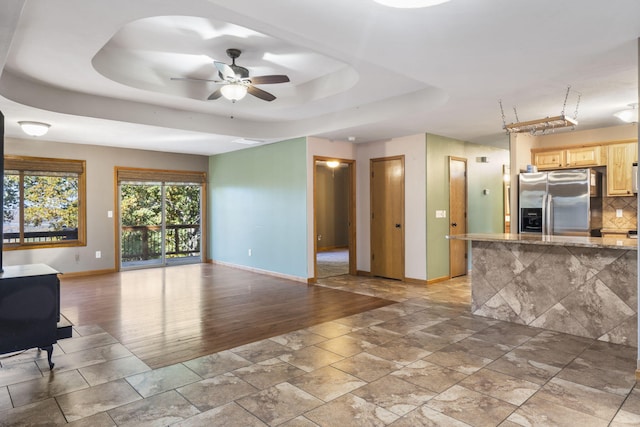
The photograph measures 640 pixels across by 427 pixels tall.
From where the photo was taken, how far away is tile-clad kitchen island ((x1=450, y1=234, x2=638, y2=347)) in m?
3.60

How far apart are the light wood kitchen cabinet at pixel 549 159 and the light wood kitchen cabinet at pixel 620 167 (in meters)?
0.65

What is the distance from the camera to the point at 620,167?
18.8ft

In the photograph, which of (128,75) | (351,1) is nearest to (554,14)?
(351,1)

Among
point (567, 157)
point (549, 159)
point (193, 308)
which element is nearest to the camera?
point (193, 308)

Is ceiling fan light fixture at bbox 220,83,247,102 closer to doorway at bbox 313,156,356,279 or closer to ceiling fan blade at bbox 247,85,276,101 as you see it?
ceiling fan blade at bbox 247,85,276,101

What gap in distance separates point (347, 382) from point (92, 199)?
21.5 feet

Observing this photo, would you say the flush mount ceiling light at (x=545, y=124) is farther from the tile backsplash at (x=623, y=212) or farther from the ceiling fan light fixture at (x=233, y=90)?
the ceiling fan light fixture at (x=233, y=90)

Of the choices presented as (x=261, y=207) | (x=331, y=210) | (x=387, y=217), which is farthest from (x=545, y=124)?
(x=331, y=210)

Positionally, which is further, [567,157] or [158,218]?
[158,218]

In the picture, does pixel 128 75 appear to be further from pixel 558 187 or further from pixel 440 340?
pixel 558 187

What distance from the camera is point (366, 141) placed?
7.06m

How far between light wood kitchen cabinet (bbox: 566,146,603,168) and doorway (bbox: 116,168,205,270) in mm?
7064

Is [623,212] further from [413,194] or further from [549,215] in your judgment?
[413,194]

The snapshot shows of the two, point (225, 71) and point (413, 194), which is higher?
point (225, 71)
